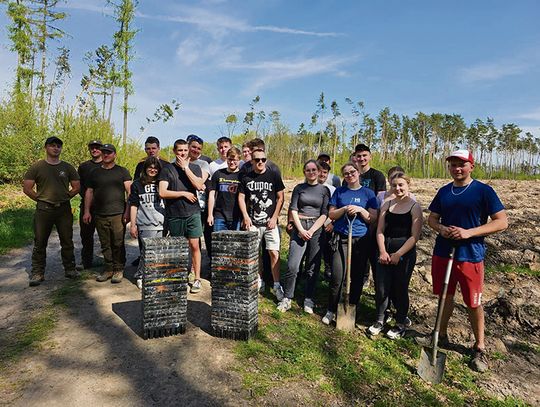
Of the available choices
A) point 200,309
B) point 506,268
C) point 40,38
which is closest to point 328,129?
point 40,38

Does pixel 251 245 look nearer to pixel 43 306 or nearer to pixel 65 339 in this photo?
pixel 65 339

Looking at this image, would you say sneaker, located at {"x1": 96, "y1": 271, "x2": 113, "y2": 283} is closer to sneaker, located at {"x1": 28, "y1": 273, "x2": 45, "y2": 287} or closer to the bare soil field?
the bare soil field

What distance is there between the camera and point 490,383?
3.62m

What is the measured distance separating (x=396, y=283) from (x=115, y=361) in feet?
10.3

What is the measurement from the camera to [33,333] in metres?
3.82

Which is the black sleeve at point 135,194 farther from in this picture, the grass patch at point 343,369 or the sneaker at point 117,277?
the grass patch at point 343,369

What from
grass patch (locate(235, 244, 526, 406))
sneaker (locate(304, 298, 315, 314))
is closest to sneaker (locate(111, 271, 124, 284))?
grass patch (locate(235, 244, 526, 406))

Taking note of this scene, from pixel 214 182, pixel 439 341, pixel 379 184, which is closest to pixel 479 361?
pixel 439 341

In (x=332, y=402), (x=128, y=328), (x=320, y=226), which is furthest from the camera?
(x=320, y=226)

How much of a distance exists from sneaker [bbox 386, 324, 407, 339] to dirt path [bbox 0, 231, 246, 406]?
1992 millimetres

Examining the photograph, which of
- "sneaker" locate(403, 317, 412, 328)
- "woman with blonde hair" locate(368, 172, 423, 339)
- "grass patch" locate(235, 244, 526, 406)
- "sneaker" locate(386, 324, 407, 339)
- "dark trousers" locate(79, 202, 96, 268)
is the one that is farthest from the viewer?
"dark trousers" locate(79, 202, 96, 268)

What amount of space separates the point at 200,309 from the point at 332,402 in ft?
6.81

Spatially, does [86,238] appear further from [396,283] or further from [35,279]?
[396,283]

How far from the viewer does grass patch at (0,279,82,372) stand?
3410mm
